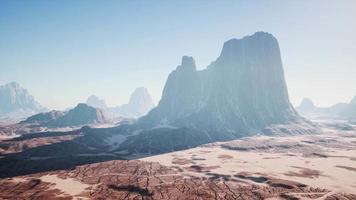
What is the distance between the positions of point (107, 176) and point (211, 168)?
205ft

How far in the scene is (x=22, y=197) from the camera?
114 m

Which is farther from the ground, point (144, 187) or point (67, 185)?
point (67, 185)

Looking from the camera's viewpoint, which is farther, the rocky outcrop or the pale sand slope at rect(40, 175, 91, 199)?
the pale sand slope at rect(40, 175, 91, 199)

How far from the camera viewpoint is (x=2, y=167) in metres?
172

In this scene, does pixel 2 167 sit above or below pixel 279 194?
above

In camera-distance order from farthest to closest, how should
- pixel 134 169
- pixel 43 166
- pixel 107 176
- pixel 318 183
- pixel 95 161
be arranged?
pixel 95 161 < pixel 43 166 < pixel 134 169 < pixel 107 176 < pixel 318 183

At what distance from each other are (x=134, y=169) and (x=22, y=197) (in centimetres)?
6783

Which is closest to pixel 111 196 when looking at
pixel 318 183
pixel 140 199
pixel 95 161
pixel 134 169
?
pixel 140 199

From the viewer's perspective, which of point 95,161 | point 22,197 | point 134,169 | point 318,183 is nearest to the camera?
point 22,197

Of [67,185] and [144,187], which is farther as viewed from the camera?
[67,185]

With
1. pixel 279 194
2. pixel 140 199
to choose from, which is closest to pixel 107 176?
pixel 140 199

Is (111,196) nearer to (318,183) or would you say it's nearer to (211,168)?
(211,168)

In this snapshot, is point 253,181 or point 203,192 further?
point 253,181

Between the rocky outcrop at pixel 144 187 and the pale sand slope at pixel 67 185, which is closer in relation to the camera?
the rocky outcrop at pixel 144 187
